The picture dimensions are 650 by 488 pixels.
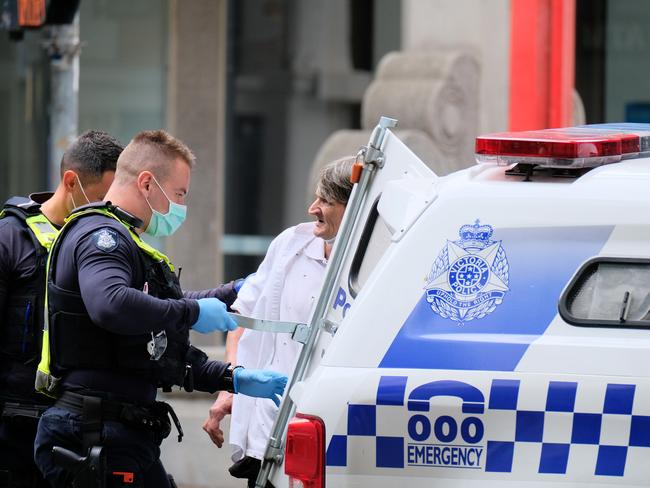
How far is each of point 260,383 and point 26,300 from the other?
3.17 feet

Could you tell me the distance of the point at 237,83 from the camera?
10773mm

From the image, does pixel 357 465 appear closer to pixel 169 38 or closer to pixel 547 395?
pixel 547 395

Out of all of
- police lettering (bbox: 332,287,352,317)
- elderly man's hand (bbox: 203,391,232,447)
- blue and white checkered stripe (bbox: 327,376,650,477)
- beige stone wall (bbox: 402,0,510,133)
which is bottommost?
elderly man's hand (bbox: 203,391,232,447)

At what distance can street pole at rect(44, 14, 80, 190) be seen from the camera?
20.7ft

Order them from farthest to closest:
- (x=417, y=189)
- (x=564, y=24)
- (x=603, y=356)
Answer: (x=564, y=24)
(x=417, y=189)
(x=603, y=356)

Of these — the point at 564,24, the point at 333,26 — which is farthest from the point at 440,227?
the point at 333,26

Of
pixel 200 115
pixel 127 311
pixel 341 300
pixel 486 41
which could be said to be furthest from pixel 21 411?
pixel 200 115

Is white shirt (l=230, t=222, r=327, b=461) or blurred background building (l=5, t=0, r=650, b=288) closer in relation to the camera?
white shirt (l=230, t=222, r=327, b=461)

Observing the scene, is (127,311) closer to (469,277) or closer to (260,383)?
(260,383)

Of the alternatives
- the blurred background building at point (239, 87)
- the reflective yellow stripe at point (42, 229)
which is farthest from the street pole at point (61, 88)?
the blurred background building at point (239, 87)

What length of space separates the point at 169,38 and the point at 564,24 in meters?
3.94

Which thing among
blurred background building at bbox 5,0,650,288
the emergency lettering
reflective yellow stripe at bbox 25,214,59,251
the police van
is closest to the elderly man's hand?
reflective yellow stripe at bbox 25,214,59,251

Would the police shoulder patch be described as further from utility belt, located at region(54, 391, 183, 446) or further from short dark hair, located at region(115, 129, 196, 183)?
utility belt, located at region(54, 391, 183, 446)

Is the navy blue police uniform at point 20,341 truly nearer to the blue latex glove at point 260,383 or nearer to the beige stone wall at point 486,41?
the blue latex glove at point 260,383
